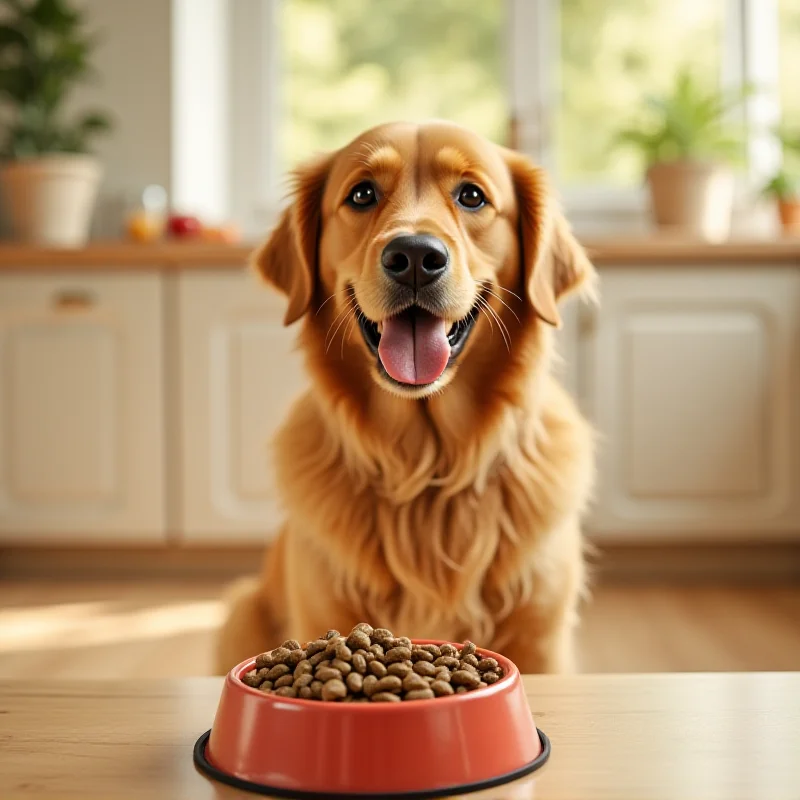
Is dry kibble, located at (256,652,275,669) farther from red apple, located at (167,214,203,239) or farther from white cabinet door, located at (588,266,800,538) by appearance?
red apple, located at (167,214,203,239)

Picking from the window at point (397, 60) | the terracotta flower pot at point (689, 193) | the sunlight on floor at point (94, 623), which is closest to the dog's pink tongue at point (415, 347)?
the sunlight on floor at point (94, 623)

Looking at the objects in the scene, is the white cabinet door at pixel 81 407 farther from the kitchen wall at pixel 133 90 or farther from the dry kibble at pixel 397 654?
the dry kibble at pixel 397 654

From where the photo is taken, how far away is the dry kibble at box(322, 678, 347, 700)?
677 mm

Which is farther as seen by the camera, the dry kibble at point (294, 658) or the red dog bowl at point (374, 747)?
the dry kibble at point (294, 658)

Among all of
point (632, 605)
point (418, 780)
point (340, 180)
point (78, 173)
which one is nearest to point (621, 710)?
point (418, 780)

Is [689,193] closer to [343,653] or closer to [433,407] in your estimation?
[433,407]

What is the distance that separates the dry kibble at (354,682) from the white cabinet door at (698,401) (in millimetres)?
2653

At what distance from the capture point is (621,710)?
81 centimetres

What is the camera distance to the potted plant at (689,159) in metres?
3.50

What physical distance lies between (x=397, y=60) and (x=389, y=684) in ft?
12.3

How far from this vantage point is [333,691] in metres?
0.68

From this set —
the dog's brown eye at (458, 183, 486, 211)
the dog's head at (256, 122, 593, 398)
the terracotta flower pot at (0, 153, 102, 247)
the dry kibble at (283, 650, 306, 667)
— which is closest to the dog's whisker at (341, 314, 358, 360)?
the dog's head at (256, 122, 593, 398)

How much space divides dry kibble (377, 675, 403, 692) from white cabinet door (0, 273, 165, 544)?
2715 mm

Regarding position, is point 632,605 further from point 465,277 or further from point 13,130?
point 13,130
